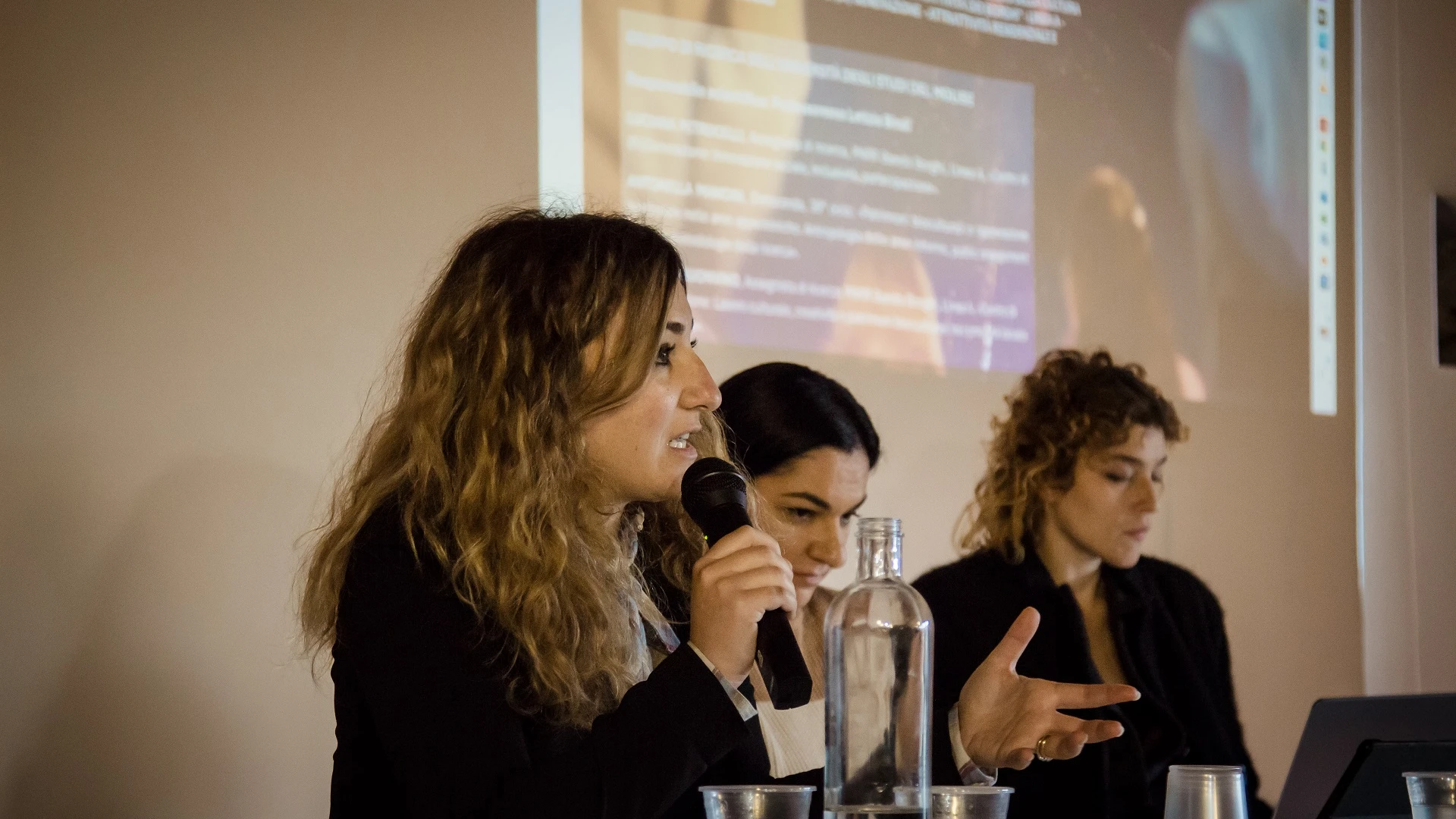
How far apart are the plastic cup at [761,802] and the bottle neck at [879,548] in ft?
0.58

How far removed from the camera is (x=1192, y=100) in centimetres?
370

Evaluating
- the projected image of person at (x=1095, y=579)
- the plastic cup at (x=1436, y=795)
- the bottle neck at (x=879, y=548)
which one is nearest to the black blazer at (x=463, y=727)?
the bottle neck at (x=879, y=548)

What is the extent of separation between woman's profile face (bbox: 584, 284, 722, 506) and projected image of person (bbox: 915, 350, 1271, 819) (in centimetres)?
114

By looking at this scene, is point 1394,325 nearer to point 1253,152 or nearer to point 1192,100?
point 1253,152

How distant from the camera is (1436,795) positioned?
103 cm

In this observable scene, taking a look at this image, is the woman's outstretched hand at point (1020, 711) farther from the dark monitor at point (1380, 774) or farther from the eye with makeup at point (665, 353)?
the eye with makeup at point (665, 353)

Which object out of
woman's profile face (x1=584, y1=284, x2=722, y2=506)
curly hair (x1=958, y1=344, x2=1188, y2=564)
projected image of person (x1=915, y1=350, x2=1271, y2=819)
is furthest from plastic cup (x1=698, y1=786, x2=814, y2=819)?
curly hair (x1=958, y1=344, x2=1188, y2=564)

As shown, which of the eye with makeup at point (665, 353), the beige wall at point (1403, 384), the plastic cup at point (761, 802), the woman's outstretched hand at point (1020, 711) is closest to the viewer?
the plastic cup at point (761, 802)

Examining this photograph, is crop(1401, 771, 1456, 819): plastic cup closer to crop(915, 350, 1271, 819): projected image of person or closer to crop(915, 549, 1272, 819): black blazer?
crop(915, 549, 1272, 819): black blazer

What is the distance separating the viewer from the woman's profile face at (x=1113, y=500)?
2748mm

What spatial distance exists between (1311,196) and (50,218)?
323 cm

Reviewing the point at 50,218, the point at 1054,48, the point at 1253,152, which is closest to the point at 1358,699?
the point at 50,218

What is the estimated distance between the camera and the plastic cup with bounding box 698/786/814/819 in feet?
2.99

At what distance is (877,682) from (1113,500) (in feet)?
6.00
